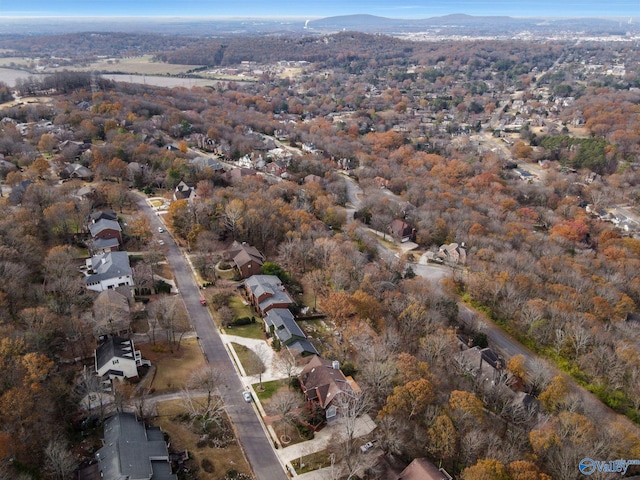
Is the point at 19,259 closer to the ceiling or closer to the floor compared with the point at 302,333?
closer to the ceiling

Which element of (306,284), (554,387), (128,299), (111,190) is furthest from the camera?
(111,190)

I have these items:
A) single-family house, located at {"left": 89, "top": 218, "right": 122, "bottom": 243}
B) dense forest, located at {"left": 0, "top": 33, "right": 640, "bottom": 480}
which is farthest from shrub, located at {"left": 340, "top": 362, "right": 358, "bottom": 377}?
single-family house, located at {"left": 89, "top": 218, "right": 122, "bottom": 243}

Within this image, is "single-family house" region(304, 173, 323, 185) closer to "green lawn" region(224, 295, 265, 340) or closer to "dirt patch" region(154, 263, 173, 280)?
"dirt patch" region(154, 263, 173, 280)

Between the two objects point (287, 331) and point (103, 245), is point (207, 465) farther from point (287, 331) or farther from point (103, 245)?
point (103, 245)

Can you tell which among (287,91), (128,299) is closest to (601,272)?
(128,299)

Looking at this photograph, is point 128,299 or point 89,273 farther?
point 89,273

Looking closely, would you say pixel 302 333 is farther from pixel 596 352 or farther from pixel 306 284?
pixel 596 352

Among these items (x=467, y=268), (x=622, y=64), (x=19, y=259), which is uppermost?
(x=622, y=64)

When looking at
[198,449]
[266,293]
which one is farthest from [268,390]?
[266,293]
